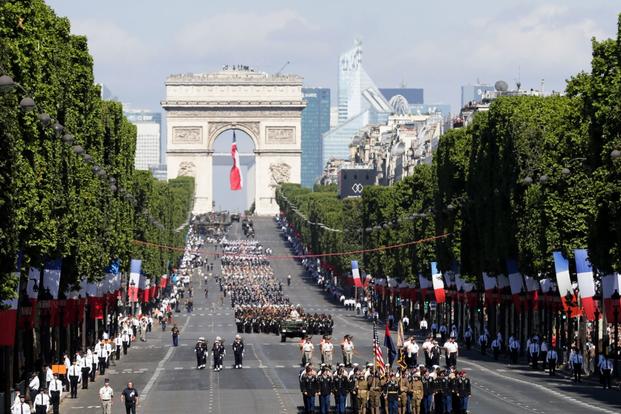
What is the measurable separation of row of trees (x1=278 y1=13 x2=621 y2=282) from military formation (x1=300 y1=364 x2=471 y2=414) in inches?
331

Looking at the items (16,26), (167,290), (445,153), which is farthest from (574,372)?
(167,290)

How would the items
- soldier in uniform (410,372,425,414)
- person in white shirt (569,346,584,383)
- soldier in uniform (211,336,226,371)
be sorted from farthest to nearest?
1. soldier in uniform (211,336,226,371)
2. person in white shirt (569,346,584,383)
3. soldier in uniform (410,372,425,414)

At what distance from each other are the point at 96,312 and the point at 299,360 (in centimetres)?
986

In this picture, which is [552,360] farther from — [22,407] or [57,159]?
[22,407]

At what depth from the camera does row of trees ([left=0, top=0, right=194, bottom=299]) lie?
5138 centimetres

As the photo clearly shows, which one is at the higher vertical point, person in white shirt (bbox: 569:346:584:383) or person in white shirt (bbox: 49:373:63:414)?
person in white shirt (bbox: 569:346:584:383)

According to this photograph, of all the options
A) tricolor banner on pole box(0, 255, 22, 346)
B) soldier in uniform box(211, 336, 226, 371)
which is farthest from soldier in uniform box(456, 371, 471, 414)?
soldier in uniform box(211, 336, 226, 371)

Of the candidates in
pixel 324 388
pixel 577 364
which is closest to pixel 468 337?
pixel 577 364

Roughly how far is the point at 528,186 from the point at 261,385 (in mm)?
24322

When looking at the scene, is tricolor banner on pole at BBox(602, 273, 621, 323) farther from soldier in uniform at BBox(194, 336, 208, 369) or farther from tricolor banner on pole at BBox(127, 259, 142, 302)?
tricolor banner on pole at BBox(127, 259, 142, 302)

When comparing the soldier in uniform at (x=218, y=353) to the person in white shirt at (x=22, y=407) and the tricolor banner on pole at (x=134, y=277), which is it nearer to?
the tricolor banner on pole at (x=134, y=277)

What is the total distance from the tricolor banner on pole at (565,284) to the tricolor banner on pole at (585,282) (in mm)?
2647

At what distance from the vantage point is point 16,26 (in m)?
61.2

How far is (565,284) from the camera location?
278ft
